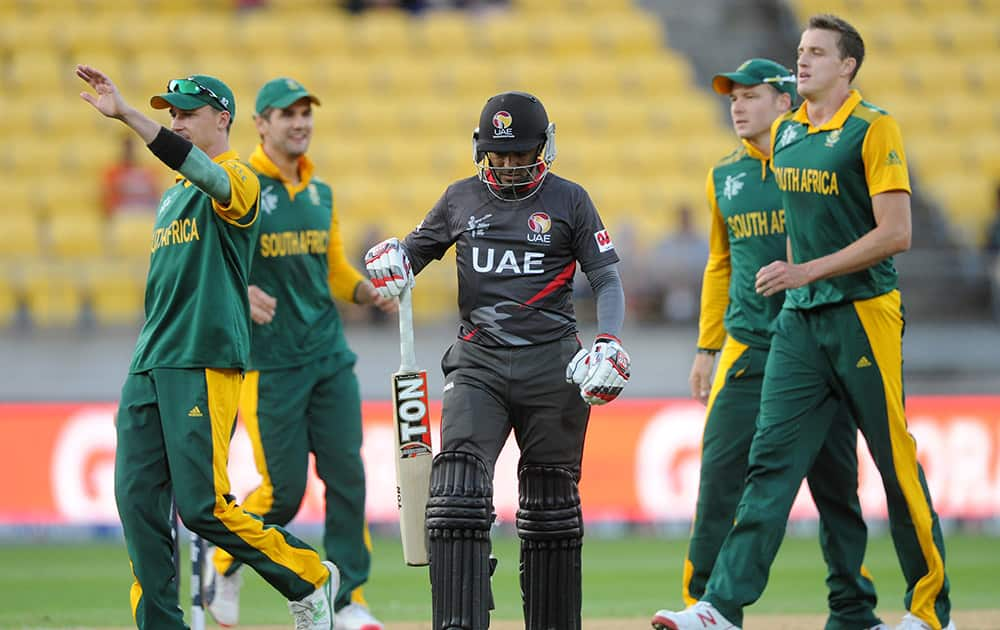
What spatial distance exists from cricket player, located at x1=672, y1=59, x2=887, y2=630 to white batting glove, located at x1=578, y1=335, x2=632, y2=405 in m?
1.44

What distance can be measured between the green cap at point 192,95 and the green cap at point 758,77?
2463 mm

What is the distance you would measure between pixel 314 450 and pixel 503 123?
265 centimetres

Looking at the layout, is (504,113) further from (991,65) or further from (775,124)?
(991,65)

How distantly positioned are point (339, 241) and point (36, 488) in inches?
207

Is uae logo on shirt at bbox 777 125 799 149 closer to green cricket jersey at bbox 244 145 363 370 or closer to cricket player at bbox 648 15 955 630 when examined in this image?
cricket player at bbox 648 15 955 630

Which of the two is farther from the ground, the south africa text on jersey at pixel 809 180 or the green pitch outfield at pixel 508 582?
the south africa text on jersey at pixel 809 180

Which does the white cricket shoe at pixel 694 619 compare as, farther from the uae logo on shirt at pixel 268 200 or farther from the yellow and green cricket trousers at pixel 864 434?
the uae logo on shirt at pixel 268 200

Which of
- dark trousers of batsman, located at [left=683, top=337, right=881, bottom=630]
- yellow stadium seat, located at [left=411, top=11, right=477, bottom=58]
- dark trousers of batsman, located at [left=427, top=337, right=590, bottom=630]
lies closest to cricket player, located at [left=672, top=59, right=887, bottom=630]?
dark trousers of batsman, located at [left=683, top=337, right=881, bottom=630]

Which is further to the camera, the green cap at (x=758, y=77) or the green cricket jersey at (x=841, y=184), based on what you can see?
the green cap at (x=758, y=77)

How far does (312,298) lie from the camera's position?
25.5ft

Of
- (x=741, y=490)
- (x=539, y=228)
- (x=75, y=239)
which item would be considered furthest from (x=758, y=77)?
(x=75, y=239)

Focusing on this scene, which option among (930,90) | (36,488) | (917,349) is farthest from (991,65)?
(36,488)

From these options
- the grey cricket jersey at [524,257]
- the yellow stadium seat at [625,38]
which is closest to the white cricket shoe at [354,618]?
the grey cricket jersey at [524,257]

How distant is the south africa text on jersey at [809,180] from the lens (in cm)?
629
